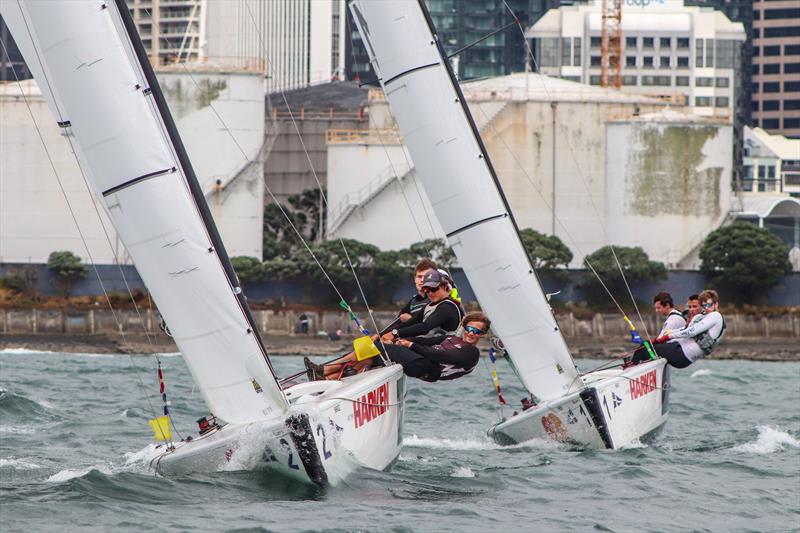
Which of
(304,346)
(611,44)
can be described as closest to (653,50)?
(611,44)

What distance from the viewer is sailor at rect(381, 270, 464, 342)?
571 inches

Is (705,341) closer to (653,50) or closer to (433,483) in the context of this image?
(433,483)

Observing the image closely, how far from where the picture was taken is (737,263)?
58.3 meters

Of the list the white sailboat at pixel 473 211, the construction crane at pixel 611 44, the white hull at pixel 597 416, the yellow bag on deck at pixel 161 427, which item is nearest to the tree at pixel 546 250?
the construction crane at pixel 611 44

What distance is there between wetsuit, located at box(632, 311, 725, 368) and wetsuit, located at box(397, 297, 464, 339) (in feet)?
15.5

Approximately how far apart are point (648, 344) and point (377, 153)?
1693 inches

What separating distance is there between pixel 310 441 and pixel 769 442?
333 inches

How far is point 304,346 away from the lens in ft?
170

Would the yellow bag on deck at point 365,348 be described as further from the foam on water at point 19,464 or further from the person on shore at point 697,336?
the person on shore at point 697,336

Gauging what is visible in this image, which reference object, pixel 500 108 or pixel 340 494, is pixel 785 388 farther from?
pixel 500 108

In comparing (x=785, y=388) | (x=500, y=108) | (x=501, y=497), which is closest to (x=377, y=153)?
(x=500, y=108)

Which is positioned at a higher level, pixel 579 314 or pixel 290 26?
pixel 290 26

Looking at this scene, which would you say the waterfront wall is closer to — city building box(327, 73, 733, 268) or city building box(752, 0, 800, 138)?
city building box(327, 73, 733, 268)

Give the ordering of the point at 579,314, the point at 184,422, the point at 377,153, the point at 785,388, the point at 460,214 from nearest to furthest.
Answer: the point at 460,214
the point at 184,422
the point at 785,388
the point at 579,314
the point at 377,153
